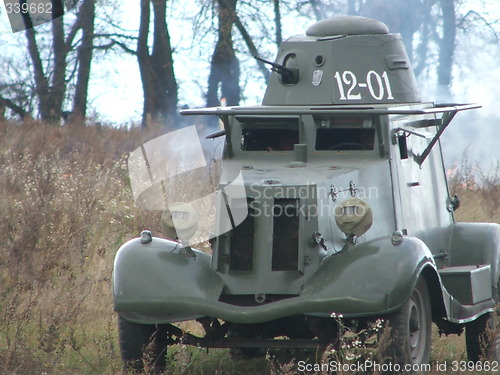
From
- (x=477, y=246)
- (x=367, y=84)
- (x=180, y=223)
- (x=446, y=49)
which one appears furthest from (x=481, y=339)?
(x=446, y=49)

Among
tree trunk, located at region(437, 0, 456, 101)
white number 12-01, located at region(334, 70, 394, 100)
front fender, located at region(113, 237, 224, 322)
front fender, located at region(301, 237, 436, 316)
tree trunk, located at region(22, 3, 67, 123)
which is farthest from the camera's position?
tree trunk, located at region(22, 3, 67, 123)

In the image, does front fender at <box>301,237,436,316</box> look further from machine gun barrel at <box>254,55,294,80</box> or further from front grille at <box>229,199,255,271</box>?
machine gun barrel at <box>254,55,294,80</box>

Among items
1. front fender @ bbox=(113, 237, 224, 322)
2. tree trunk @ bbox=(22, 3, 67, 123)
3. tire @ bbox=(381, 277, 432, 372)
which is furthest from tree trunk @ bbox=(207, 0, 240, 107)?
tire @ bbox=(381, 277, 432, 372)

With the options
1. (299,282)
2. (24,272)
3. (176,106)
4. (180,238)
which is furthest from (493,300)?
(176,106)

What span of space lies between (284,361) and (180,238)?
1334 mm

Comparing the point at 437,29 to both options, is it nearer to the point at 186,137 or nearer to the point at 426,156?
the point at 186,137

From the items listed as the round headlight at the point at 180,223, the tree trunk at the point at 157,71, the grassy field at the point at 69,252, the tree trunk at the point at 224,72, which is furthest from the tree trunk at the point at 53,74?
the round headlight at the point at 180,223

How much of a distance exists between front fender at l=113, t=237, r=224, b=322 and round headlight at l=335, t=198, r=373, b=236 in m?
0.90

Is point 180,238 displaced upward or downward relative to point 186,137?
downward

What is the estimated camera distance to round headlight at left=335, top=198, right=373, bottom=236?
7.05 metres

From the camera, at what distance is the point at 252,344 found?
23.3 feet

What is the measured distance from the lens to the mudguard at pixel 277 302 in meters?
6.73

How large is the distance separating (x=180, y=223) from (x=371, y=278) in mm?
1433

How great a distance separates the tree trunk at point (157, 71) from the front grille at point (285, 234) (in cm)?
1558
